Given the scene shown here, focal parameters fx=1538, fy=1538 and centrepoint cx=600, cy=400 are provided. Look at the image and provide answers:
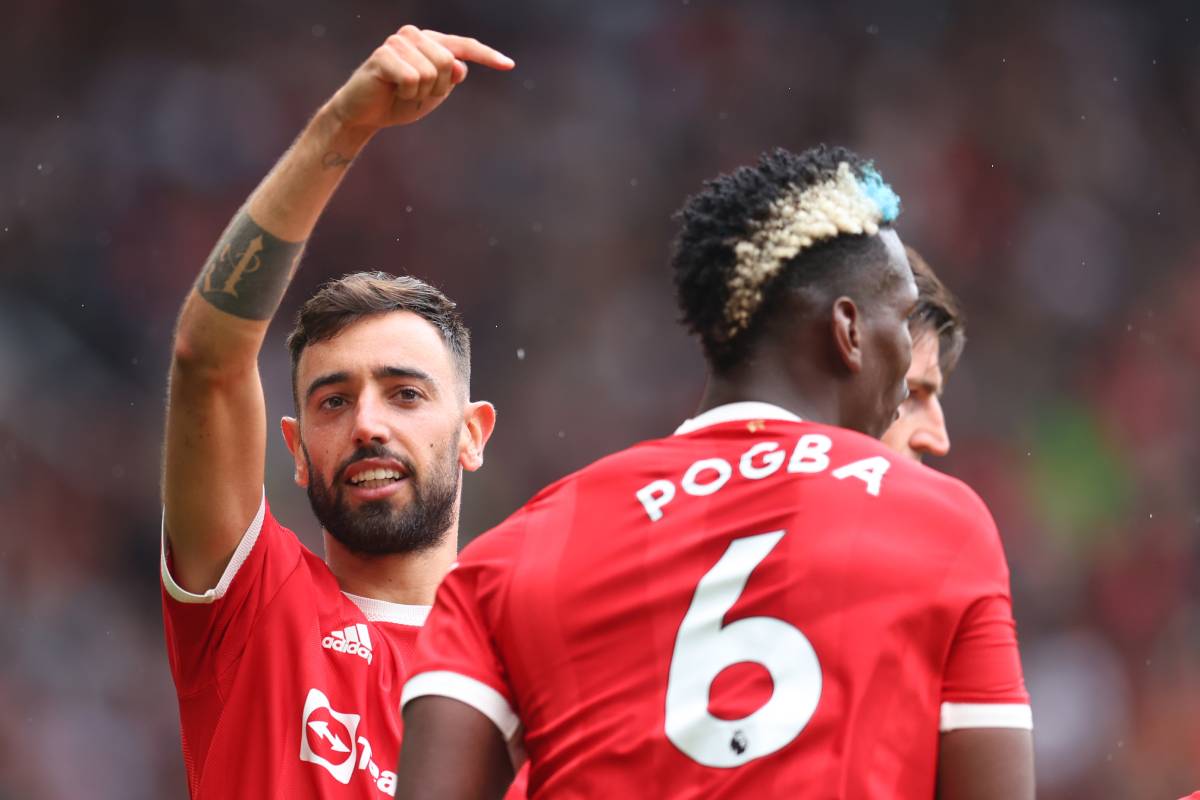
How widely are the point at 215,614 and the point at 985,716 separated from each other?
168cm

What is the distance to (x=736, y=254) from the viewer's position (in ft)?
7.85

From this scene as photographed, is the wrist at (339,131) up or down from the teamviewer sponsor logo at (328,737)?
up

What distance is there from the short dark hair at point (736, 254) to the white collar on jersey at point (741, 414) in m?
0.08

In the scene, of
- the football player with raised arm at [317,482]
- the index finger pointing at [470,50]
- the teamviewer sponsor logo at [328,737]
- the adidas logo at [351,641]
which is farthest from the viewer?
the adidas logo at [351,641]

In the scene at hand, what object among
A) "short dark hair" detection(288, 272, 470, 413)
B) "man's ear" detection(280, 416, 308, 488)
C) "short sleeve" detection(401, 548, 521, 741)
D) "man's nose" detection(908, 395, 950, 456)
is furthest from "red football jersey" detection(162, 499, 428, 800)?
"man's nose" detection(908, 395, 950, 456)

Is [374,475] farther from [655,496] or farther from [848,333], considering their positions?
[848,333]

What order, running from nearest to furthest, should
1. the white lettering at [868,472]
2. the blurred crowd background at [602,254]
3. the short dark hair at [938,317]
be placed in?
the white lettering at [868,472], the short dark hair at [938,317], the blurred crowd background at [602,254]

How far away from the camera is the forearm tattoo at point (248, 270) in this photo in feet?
9.25

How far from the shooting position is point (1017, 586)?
31.0 ft

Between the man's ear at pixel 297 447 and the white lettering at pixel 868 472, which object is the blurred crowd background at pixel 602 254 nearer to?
the man's ear at pixel 297 447

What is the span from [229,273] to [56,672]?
18.0ft

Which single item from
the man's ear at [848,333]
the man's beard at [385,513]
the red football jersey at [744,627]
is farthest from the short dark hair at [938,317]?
the red football jersey at [744,627]

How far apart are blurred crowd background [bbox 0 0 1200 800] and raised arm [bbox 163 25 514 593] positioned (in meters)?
4.97

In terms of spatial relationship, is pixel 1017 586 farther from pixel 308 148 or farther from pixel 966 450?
pixel 308 148
